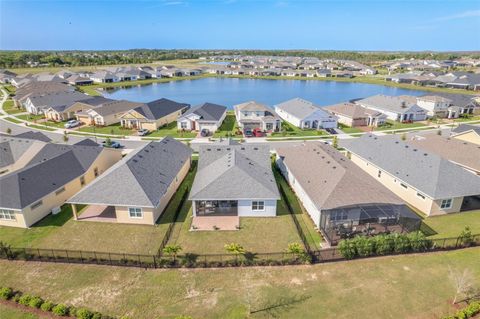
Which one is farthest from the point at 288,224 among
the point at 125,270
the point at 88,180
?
the point at 88,180

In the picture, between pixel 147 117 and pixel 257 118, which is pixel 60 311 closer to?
pixel 147 117

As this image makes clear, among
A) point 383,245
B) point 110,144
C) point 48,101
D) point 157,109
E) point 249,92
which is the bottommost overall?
point 383,245

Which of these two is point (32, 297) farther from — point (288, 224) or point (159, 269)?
point (288, 224)

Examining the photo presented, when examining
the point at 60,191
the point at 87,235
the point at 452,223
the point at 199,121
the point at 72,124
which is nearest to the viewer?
the point at 87,235

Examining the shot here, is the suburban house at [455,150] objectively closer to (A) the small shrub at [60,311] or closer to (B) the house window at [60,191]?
(A) the small shrub at [60,311]

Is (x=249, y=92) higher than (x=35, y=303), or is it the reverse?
(x=249, y=92)

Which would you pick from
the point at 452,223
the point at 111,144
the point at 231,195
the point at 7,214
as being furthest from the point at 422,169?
the point at 111,144

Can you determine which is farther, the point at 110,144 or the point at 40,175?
the point at 110,144

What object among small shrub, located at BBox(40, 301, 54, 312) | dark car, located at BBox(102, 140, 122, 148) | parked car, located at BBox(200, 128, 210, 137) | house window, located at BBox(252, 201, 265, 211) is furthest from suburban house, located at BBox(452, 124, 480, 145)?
dark car, located at BBox(102, 140, 122, 148)

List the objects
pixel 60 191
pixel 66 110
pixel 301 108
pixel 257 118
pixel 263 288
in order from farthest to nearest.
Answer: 1. pixel 66 110
2. pixel 301 108
3. pixel 257 118
4. pixel 60 191
5. pixel 263 288
